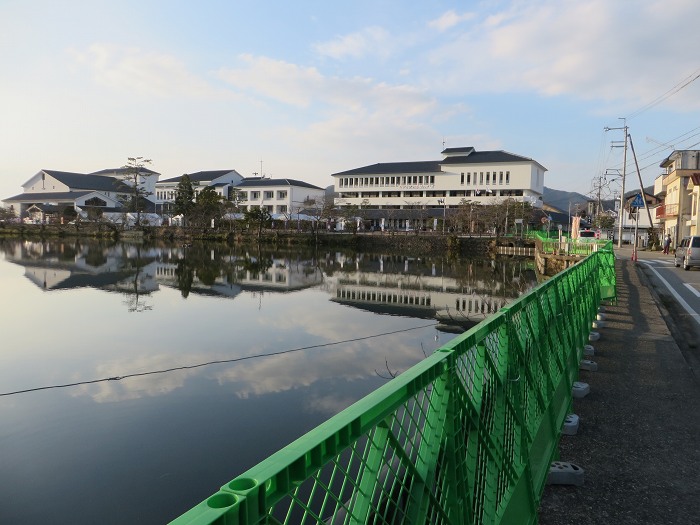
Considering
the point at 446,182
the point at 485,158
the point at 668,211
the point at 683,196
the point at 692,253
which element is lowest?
the point at 692,253

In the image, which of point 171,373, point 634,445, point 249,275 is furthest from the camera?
point 249,275

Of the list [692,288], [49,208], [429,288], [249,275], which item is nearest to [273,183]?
[49,208]

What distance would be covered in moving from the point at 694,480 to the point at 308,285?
23.5 m

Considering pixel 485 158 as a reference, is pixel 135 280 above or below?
Answer: below

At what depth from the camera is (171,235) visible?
66.2m

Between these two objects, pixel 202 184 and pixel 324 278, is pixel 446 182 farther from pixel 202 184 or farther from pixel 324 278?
pixel 324 278

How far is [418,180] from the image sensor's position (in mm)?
70688

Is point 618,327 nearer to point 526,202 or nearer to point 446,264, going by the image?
point 446,264

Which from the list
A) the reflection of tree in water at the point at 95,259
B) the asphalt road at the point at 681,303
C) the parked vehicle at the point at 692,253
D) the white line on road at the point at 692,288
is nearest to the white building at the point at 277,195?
the reflection of tree in water at the point at 95,259

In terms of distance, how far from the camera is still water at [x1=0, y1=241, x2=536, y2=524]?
21.4 feet

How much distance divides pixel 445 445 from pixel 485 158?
227ft

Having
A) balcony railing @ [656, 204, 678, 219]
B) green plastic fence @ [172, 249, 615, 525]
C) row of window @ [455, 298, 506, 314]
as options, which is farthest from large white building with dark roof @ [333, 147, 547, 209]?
green plastic fence @ [172, 249, 615, 525]

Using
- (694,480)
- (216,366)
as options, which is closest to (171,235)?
(216,366)

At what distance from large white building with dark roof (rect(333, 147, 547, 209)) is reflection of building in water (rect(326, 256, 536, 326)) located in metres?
26.8
